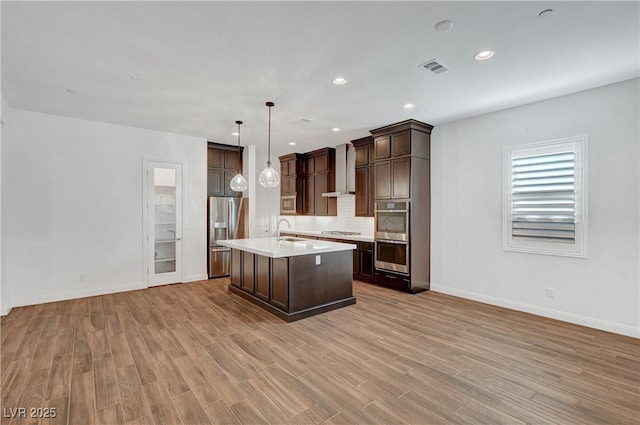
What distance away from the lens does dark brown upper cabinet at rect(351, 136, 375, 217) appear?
6250 millimetres

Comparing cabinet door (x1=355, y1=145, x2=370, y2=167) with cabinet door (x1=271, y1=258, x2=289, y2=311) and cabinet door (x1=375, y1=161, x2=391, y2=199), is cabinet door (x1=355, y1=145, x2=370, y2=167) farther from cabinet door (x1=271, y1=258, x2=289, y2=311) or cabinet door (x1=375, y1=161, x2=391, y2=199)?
cabinet door (x1=271, y1=258, x2=289, y2=311)

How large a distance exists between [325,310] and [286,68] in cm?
313

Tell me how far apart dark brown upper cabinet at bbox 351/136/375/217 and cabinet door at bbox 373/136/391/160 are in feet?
1.47

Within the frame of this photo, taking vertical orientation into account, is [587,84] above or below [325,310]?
above

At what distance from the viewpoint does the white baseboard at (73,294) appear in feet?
15.2

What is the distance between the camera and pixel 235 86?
12.2 feet

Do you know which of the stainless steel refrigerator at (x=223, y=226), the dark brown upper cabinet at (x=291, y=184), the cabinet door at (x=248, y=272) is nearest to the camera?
the cabinet door at (x=248, y=272)

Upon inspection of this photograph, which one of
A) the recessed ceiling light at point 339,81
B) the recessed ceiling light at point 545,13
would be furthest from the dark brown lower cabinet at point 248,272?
the recessed ceiling light at point 545,13

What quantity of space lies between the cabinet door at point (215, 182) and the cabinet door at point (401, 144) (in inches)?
149

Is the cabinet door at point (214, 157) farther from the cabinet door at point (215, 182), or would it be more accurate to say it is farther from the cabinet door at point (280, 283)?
the cabinet door at point (280, 283)

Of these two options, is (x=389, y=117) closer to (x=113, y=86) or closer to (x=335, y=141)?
(x=335, y=141)

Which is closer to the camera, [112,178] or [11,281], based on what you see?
[11,281]

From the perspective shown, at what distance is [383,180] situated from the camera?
567cm

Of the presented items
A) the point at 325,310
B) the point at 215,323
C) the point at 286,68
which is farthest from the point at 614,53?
the point at 215,323
